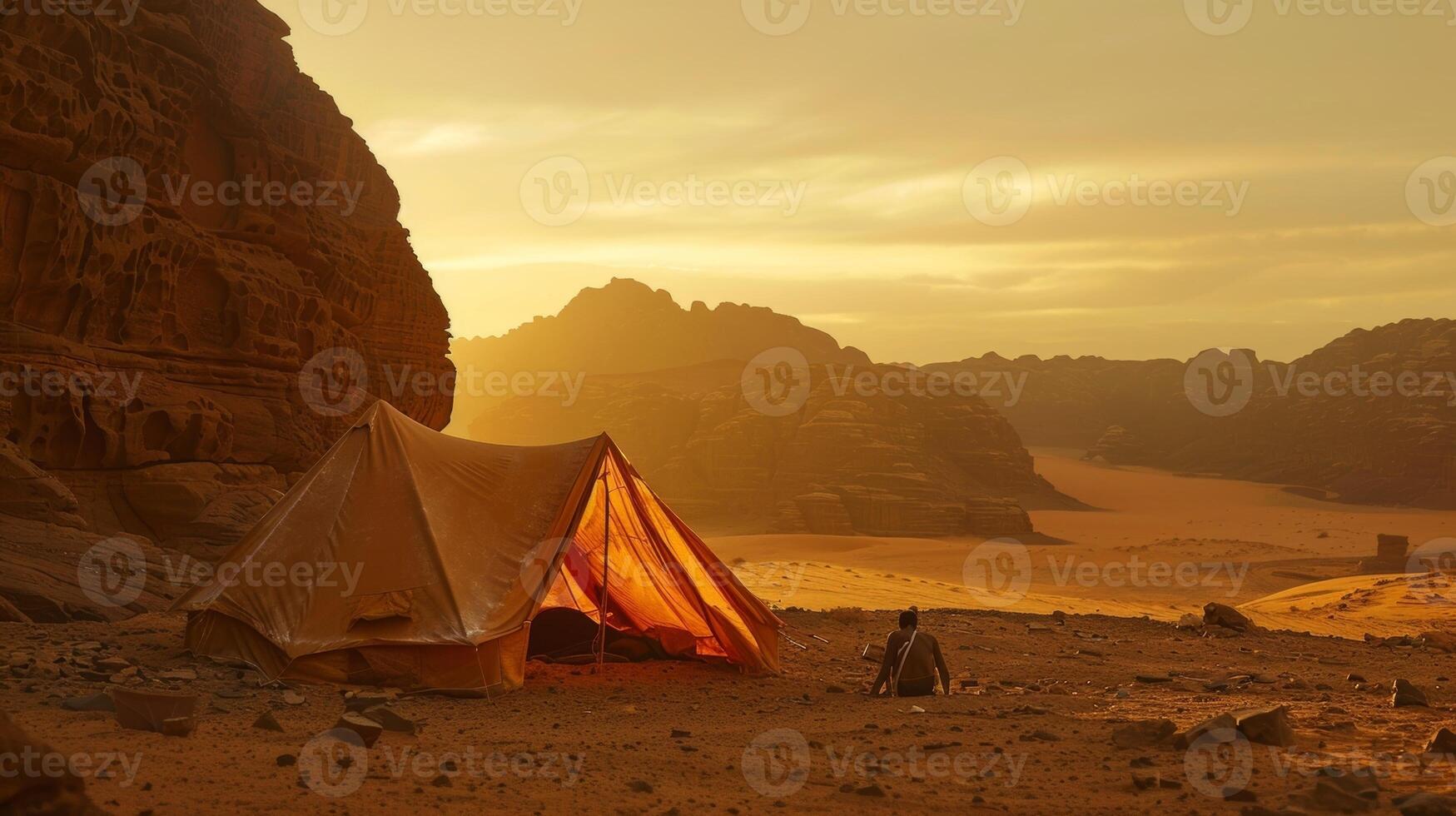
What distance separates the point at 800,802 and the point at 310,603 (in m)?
5.86

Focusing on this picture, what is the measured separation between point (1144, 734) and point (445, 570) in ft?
20.9

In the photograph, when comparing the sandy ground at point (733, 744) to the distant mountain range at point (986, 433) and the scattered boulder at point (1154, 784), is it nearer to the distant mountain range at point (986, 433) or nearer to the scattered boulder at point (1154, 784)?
the scattered boulder at point (1154, 784)

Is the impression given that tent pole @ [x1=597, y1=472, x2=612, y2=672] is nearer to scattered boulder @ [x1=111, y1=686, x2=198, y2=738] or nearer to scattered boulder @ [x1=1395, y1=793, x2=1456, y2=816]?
scattered boulder @ [x1=111, y1=686, x2=198, y2=738]

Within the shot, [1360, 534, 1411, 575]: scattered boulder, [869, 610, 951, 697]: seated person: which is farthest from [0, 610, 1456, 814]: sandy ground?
[1360, 534, 1411, 575]: scattered boulder

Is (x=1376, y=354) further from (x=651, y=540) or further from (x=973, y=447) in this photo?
(x=651, y=540)

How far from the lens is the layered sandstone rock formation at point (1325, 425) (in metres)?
79.1

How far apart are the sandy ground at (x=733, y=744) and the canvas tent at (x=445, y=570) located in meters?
0.44

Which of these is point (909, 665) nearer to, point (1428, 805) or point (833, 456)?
point (1428, 805)

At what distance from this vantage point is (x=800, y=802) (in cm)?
671

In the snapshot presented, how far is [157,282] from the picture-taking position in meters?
19.3

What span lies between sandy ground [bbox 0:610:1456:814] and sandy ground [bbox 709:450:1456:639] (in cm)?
1132

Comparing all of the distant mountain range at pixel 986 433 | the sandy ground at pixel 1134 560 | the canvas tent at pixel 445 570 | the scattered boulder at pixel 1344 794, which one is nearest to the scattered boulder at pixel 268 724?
the canvas tent at pixel 445 570

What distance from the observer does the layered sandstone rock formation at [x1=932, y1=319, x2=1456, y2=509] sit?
259 feet

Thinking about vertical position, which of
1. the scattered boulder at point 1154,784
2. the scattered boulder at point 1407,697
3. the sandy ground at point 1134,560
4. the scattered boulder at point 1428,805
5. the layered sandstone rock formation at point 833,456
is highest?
the layered sandstone rock formation at point 833,456
